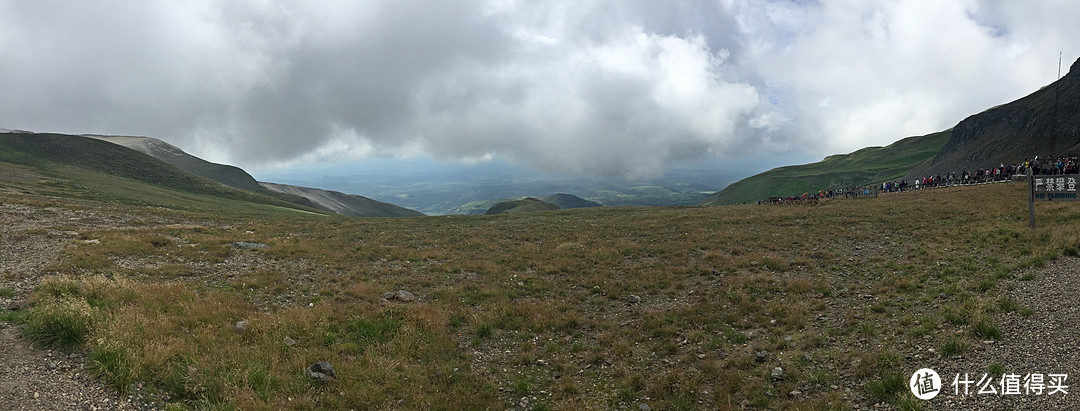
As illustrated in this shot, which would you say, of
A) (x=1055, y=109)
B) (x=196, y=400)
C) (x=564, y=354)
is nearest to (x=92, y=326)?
(x=196, y=400)

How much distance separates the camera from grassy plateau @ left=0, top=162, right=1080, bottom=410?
10070 millimetres

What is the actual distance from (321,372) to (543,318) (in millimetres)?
7533

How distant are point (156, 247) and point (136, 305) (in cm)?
1546

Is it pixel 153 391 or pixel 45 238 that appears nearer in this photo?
pixel 153 391

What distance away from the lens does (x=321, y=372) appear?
1077 centimetres

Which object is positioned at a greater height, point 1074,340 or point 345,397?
point 1074,340

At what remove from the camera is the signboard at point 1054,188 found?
21328 millimetres

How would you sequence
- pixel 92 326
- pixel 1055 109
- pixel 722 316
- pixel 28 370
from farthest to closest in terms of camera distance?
pixel 1055 109 → pixel 722 316 → pixel 92 326 → pixel 28 370

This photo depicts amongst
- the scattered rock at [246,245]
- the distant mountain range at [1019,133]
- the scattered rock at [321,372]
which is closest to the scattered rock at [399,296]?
the scattered rock at [321,372]

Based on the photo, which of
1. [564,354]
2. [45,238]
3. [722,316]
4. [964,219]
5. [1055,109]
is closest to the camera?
[564,354]

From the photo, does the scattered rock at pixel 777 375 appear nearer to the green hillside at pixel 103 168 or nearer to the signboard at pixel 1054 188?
the signboard at pixel 1054 188

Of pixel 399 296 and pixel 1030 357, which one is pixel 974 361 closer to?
pixel 1030 357

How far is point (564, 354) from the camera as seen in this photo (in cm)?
1306

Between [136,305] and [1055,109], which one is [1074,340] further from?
[1055,109]
